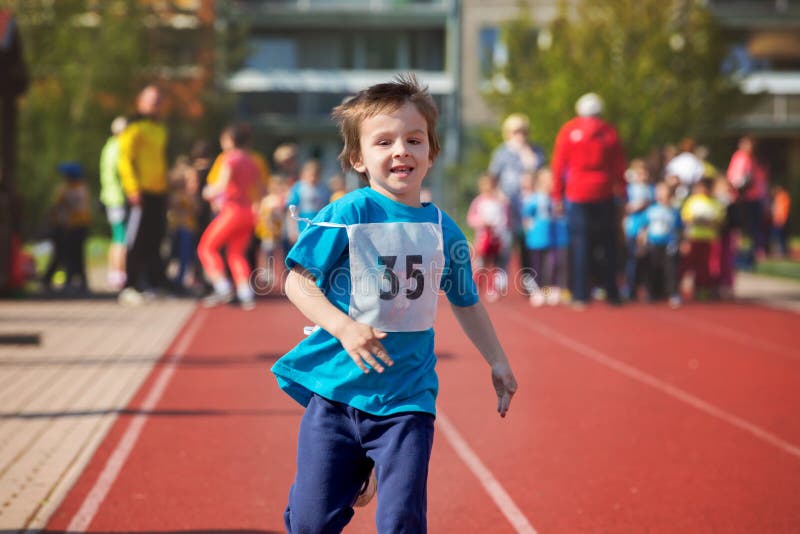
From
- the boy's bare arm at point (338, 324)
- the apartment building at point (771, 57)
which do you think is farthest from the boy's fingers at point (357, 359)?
the apartment building at point (771, 57)

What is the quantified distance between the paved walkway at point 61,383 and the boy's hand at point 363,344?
2417 mm

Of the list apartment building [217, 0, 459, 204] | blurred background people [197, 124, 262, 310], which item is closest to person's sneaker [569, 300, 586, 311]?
blurred background people [197, 124, 262, 310]

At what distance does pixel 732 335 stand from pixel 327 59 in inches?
1404

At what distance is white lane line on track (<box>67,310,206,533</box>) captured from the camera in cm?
547

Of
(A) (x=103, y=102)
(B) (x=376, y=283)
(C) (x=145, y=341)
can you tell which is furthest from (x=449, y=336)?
(A) (x=103, y=102)

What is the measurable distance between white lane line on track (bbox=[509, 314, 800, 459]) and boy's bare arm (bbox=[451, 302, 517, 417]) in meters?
3.59

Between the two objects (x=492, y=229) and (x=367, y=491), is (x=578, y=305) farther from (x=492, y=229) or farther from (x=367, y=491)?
(x=367, y=491)

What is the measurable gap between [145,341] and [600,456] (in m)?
5.86

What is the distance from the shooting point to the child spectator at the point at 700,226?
638 inches

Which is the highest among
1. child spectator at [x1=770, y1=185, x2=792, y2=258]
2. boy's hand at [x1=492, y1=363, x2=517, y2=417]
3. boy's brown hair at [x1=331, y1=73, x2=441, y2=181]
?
boy's brown hair at [x1=331, y1=73, x2=441, y2=181]

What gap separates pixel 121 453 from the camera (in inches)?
268

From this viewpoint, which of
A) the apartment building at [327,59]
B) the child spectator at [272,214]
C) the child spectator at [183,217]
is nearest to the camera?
the child spectator at [183,217]

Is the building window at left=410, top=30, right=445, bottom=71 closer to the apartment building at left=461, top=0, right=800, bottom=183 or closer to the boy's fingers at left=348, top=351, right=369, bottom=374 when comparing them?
the apartment building at left=461, top=0, right=800, bottom=183

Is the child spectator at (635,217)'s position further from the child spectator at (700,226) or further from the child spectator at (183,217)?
the child spectator at (183,217)
